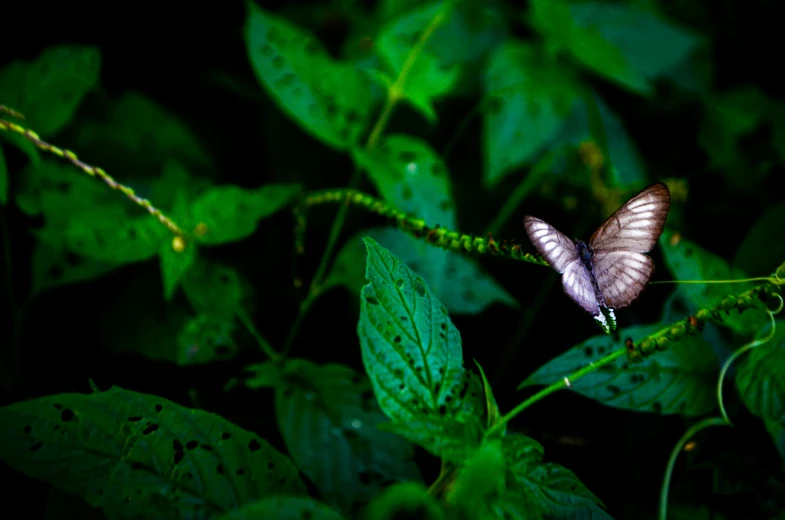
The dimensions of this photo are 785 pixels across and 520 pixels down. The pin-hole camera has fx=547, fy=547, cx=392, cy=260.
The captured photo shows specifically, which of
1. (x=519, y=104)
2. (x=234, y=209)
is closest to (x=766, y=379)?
(x=519, y=104)

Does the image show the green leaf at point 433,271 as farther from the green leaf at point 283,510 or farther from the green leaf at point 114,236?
the green leaf at point 283,510

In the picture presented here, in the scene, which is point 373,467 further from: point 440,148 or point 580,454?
point 440,148

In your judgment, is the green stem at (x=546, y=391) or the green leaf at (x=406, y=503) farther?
the green stem at (x=546, y=391)

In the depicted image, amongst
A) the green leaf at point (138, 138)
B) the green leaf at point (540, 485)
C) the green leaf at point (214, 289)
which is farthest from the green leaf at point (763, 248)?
the green leaf at point (138, 138)

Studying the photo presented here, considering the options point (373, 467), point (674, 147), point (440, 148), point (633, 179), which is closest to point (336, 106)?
point (440, 148)

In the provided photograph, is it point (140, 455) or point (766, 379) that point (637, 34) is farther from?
point (140, 455)

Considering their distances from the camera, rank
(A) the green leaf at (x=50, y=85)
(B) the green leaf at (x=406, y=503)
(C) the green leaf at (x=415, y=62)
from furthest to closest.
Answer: (C) the green leaf at (x=415, y=62) → (A) the green leaf at (x=50, y=85) → (B) the green leaf at (x=406, y=503)
